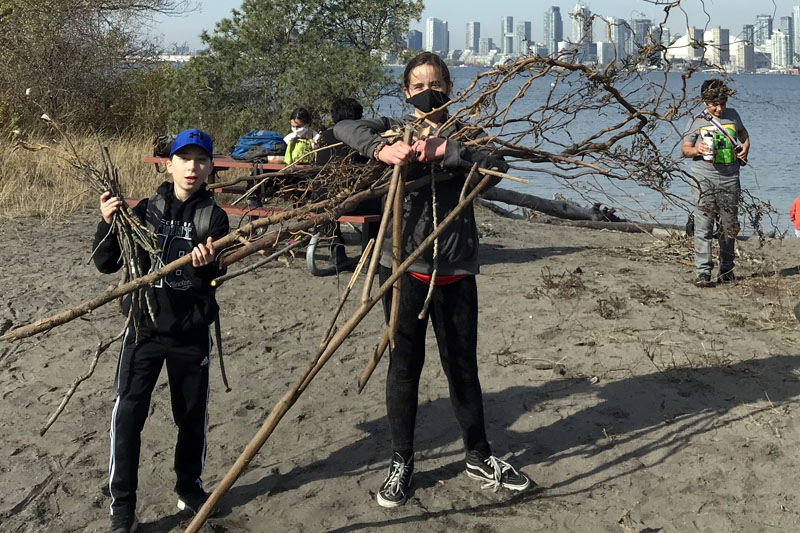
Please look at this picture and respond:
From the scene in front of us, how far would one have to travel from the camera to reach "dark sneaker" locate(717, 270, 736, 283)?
7.35 meters

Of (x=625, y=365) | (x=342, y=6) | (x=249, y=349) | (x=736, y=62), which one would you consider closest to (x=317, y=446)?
(x=249, y=349)

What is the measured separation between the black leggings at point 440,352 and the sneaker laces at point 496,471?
0.18ft

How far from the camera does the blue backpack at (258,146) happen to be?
28.9 ft

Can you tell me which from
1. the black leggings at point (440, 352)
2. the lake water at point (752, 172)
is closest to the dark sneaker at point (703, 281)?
the lake water at point (752, 172)

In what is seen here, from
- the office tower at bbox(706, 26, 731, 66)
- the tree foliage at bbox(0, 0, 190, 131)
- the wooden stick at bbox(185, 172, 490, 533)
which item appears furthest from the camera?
the tree foliage at bbox(0, 0, 190, 131)

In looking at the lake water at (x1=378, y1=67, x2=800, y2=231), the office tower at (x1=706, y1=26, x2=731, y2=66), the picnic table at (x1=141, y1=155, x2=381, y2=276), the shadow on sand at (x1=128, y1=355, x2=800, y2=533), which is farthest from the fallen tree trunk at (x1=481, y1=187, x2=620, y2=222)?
the office tower at (x1=706, y1=26, x2=731, y2=66)

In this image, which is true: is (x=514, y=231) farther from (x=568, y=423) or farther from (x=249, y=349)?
(x=568, y=423)

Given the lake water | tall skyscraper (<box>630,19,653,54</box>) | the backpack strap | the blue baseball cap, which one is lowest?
the lake water

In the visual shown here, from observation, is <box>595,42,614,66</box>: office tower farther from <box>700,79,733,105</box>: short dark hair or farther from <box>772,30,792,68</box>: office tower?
<box>700,79,733,105</box>: short dark hair

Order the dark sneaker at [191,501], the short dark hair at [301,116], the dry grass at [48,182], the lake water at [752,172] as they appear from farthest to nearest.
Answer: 1. the lake water at [752,172]
2. the dry grass at [48,182]
3. the short dark hair at [301,116]
4. the dark sneaker at [191,501]

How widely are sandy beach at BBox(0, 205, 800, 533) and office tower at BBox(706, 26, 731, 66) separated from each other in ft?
5.93

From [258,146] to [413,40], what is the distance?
16.5 ft

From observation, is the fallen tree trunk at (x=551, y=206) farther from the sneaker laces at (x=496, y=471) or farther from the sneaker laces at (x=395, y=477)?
the sneaker laces at (x=395, y=477)

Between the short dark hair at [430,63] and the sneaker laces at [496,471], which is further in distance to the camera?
the sneaker laces at [496,471]
